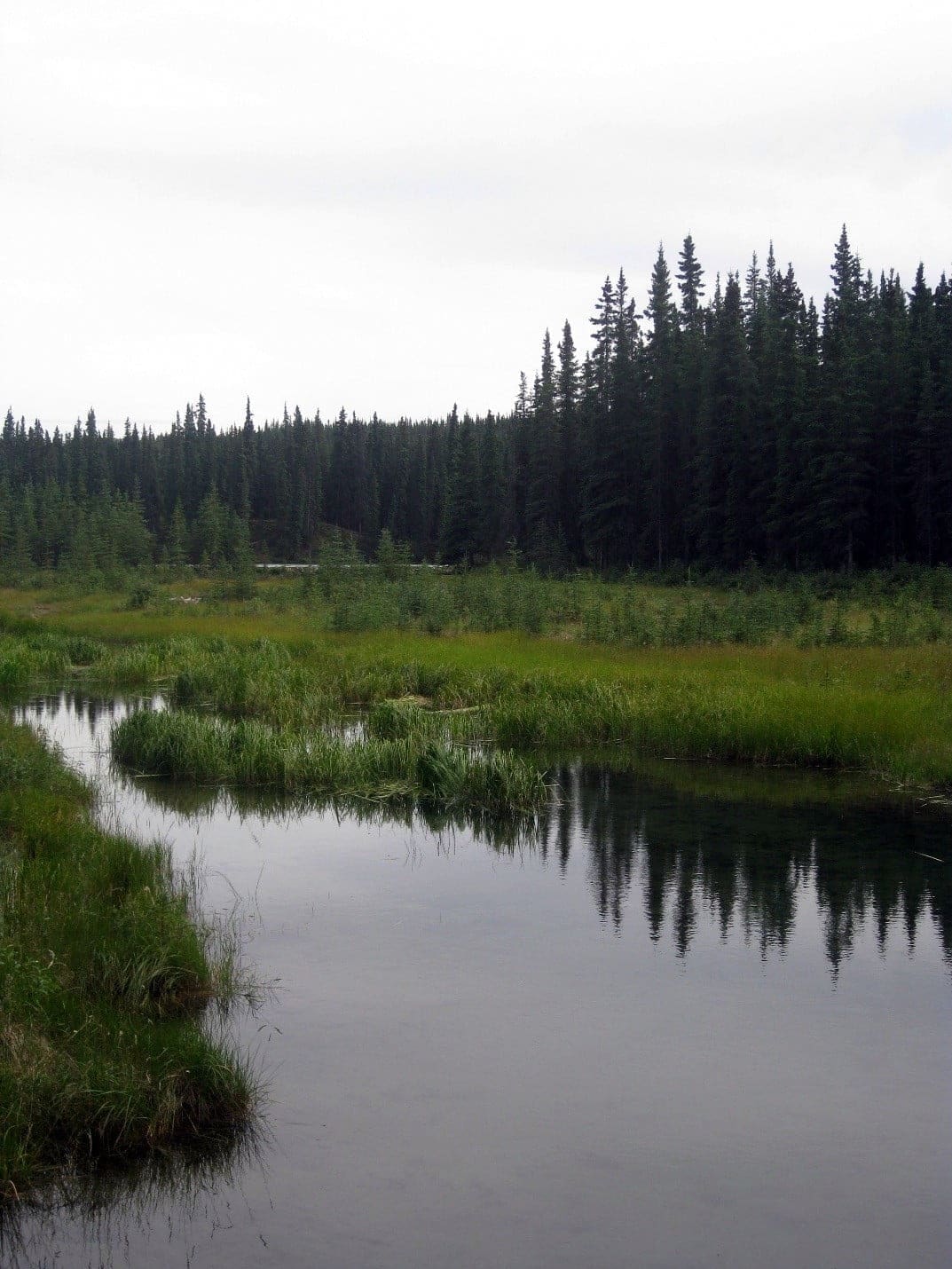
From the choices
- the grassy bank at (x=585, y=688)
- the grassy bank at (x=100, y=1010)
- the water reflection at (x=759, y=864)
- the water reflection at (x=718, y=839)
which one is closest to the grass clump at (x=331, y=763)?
the water reflection at (x=718, y=839)

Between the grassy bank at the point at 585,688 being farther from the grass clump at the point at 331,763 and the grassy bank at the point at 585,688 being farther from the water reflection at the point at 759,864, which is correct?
the grass clump at the point at 331,763

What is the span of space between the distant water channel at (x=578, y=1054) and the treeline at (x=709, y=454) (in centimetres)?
3650

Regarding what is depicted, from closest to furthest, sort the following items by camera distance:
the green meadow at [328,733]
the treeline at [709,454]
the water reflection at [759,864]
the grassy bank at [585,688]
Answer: the green meadow at [328,733] → the water reflection at [759,864] → the grassy bank at [585,688] → the treeline at [709,454]

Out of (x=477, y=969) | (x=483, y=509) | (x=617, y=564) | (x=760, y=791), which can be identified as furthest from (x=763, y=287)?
(x=477, y=969)

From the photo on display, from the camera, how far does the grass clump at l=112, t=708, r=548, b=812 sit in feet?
53.5

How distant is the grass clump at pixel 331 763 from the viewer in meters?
16.3

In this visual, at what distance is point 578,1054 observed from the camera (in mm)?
8719

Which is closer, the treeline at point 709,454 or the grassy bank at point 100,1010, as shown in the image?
the grassy bank at point 100,1010

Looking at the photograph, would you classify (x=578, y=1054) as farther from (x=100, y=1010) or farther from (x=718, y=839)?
(x=718, y=839)

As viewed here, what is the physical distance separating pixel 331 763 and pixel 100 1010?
945 cm

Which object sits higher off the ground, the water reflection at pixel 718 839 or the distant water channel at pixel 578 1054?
the water reflection at pixel 718 839

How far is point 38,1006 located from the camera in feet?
25.2

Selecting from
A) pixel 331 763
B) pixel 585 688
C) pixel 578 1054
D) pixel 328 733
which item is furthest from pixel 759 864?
pixel 328 733

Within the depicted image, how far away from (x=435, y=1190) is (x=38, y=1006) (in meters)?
2.87
